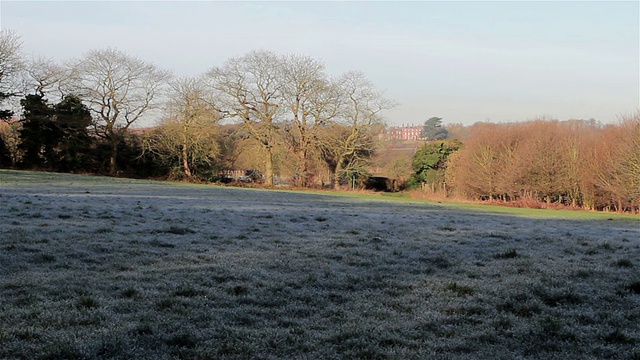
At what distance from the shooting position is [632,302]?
277 inches

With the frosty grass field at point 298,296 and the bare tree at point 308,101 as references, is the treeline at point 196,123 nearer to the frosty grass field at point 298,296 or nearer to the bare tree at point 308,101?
the bare tree at point 308,101

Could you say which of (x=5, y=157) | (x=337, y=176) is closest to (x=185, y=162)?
(x=337, y=176)

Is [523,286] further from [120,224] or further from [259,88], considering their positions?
[259,88]

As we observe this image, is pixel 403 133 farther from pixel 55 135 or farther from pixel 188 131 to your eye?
pixel 55 135

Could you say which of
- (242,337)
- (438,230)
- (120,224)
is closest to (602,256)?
(438,230)

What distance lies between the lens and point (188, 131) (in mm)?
54688

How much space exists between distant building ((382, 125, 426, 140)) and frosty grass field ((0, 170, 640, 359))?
45.5 metres

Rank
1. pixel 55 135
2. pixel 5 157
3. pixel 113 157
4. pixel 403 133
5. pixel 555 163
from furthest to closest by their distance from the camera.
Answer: pixel 403 133 → pixel 113 157 → pixel 55 135 → pixel 5 157 → pixel 555 163

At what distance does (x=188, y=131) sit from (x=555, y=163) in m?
36.0

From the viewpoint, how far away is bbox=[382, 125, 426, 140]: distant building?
57.8 m

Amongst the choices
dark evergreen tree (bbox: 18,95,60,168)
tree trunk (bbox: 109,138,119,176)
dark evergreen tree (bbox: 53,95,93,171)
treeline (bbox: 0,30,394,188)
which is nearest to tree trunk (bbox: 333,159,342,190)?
treeline (bbox: 0,30,394,188)

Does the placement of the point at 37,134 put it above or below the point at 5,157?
above

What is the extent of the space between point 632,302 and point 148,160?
183 ft

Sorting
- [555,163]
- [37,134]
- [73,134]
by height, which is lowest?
[555,163]
